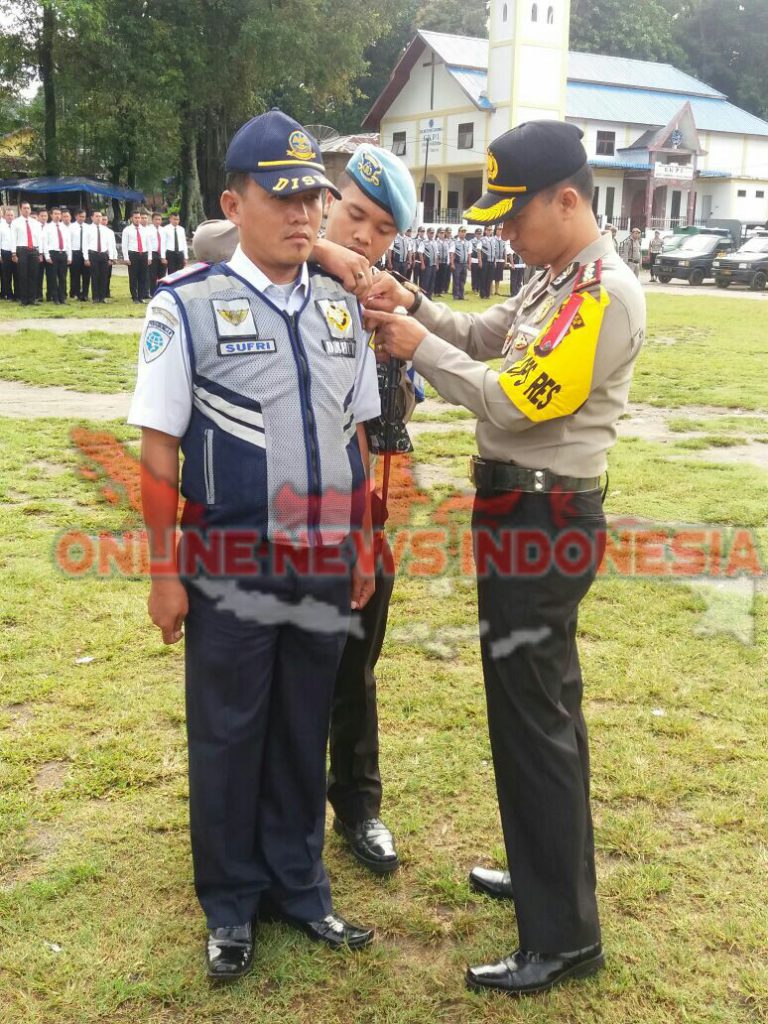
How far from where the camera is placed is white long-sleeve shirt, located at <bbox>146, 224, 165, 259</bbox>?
802 inches

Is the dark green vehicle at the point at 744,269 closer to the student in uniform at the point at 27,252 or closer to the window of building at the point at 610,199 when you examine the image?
the student in uniform at the point at 27,252

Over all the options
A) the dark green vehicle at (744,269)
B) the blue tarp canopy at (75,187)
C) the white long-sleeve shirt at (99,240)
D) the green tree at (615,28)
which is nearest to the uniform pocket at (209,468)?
the white long-sleeve shirt at (99,240)

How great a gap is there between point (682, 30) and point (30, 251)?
62853 millimetres

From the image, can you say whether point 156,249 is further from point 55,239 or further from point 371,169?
point 371,169

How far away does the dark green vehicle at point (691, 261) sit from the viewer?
31391mm

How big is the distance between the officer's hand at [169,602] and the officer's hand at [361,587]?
514 mm

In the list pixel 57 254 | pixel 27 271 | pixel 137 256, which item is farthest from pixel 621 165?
pixel 27 271

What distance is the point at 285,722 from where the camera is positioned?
102 inches

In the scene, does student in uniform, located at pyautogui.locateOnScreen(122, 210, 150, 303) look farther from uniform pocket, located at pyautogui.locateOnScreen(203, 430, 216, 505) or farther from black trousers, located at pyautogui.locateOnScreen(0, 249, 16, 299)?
uniform pocket, located at pyautogui.locateOnScreen(203, 430, 216, 505)

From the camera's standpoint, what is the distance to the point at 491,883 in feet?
9.27

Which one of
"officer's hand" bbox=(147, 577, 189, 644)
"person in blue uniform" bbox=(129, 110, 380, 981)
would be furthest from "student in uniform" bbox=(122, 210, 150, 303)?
"officer's hand" bbox=(147, 577, 189, 644)

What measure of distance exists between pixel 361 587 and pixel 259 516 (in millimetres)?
543

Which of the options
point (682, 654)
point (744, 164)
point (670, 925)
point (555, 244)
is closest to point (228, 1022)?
point (670, 925)

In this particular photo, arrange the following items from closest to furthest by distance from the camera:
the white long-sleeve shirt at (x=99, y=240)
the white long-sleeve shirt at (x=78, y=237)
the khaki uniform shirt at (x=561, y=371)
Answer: the khaki uniform shirt at (x=561, y=371) → the white long-sleeve shirt at (x=78, y=237) → the white long-sleeve shirt at (x=99, y=240)
